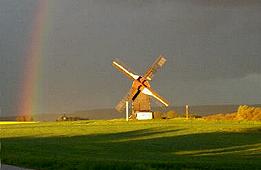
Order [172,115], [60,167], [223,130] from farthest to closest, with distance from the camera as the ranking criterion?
[172,115], [223,130], [60,167]

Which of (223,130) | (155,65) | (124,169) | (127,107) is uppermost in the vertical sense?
(155,65)

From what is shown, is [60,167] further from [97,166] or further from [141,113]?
[141,113]

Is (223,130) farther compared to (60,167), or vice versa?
(223,130)

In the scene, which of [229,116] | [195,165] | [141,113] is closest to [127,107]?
[141,113]

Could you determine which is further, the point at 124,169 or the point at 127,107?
the point at 127,107

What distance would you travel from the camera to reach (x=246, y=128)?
74.0 meters

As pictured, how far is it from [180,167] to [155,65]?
92731mm

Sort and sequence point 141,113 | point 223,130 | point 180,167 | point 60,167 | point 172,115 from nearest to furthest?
point 60,167, point 180,167, point 223,130, point 141,113, point 172,115

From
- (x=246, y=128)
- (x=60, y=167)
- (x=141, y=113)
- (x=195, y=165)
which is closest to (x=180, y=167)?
(x=195, y=165)

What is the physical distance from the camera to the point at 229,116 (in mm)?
110062

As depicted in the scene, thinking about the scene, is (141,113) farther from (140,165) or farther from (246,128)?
(140,165)

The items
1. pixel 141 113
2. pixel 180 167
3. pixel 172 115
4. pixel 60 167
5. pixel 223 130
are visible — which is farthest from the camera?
pixel 172 115

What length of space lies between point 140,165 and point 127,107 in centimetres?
8959

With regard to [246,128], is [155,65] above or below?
above
